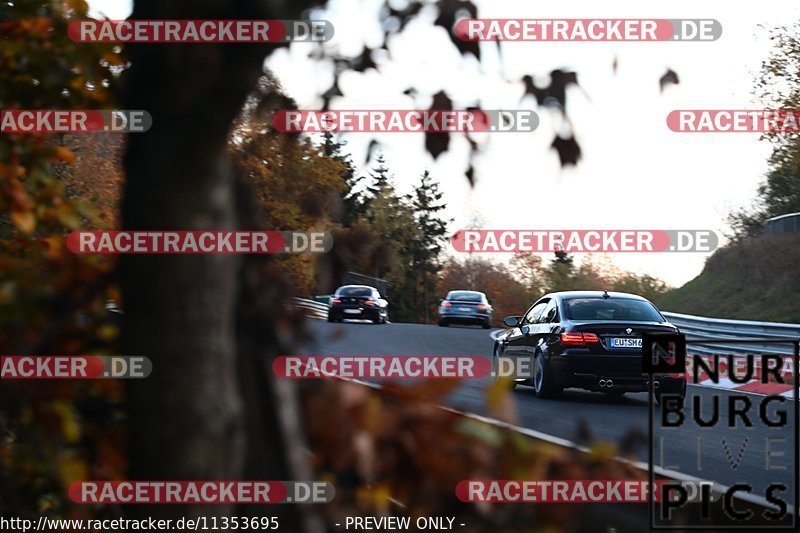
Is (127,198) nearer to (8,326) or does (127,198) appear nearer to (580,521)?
(8,326)

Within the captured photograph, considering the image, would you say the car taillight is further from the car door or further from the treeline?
the treeline

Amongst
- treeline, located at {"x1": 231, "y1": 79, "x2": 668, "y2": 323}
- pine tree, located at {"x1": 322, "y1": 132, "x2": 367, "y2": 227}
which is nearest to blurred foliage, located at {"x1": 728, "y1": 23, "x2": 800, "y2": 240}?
treeline, located at {"x1": 231, "y1": 79, "x2": 668, "y2": 323}

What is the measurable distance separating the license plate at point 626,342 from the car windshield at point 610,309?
0.34 metres

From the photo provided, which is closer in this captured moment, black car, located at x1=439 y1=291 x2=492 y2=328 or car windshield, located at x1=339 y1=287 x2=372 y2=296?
black car, located at x1=439 y1=291 x2=492 y2=328

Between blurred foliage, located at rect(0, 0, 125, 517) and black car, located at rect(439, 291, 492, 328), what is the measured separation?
33.6 meters

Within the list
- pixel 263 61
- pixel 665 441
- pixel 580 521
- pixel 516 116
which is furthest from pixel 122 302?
pixel 665 441

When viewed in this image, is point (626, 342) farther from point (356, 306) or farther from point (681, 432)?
point (356, 306)

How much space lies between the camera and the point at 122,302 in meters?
2.62

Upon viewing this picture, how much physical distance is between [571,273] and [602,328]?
5352 centimetres

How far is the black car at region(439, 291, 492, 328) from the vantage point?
38.3m

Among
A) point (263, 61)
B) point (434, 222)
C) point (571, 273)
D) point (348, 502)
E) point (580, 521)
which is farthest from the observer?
point (434, 222)

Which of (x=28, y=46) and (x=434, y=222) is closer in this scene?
(x=28, y=46)

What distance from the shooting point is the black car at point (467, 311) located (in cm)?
3834

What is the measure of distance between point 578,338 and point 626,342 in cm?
59
